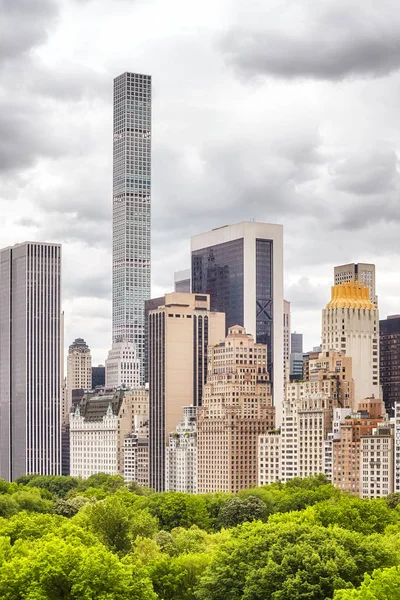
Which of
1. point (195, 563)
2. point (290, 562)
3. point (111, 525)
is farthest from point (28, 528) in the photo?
point (290, 562)

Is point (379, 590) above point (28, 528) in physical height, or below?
above

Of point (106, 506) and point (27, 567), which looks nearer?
point (27, 567)

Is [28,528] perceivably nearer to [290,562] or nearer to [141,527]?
[141,527]

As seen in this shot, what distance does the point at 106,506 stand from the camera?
165875mm

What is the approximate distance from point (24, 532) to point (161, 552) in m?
17.7

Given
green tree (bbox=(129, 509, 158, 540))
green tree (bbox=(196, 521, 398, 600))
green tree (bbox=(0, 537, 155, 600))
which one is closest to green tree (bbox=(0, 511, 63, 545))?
green tree (bbox=(129, 509, 158, 540))

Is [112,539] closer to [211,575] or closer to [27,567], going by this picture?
[211,575]

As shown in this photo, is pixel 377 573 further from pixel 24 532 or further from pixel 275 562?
pixel 24 532

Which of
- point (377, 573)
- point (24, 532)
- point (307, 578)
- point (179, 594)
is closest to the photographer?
point (377, 573)

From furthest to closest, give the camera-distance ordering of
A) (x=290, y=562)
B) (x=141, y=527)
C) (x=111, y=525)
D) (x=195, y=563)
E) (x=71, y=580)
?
1. (x=141, y=527)
2. (x=111, y=525)
3. (x=195, y=563)
4. (x=290, y=562)
5. (x=71, y=580)

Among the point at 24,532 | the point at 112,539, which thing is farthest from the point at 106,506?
the point at 24,532

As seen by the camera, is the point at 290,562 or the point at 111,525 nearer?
the point at 290,562

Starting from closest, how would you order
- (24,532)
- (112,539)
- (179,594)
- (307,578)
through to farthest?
(307,578) < (179,594) < (24,532) < (112,539)

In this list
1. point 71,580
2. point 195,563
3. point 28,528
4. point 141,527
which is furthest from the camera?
point 141,527
